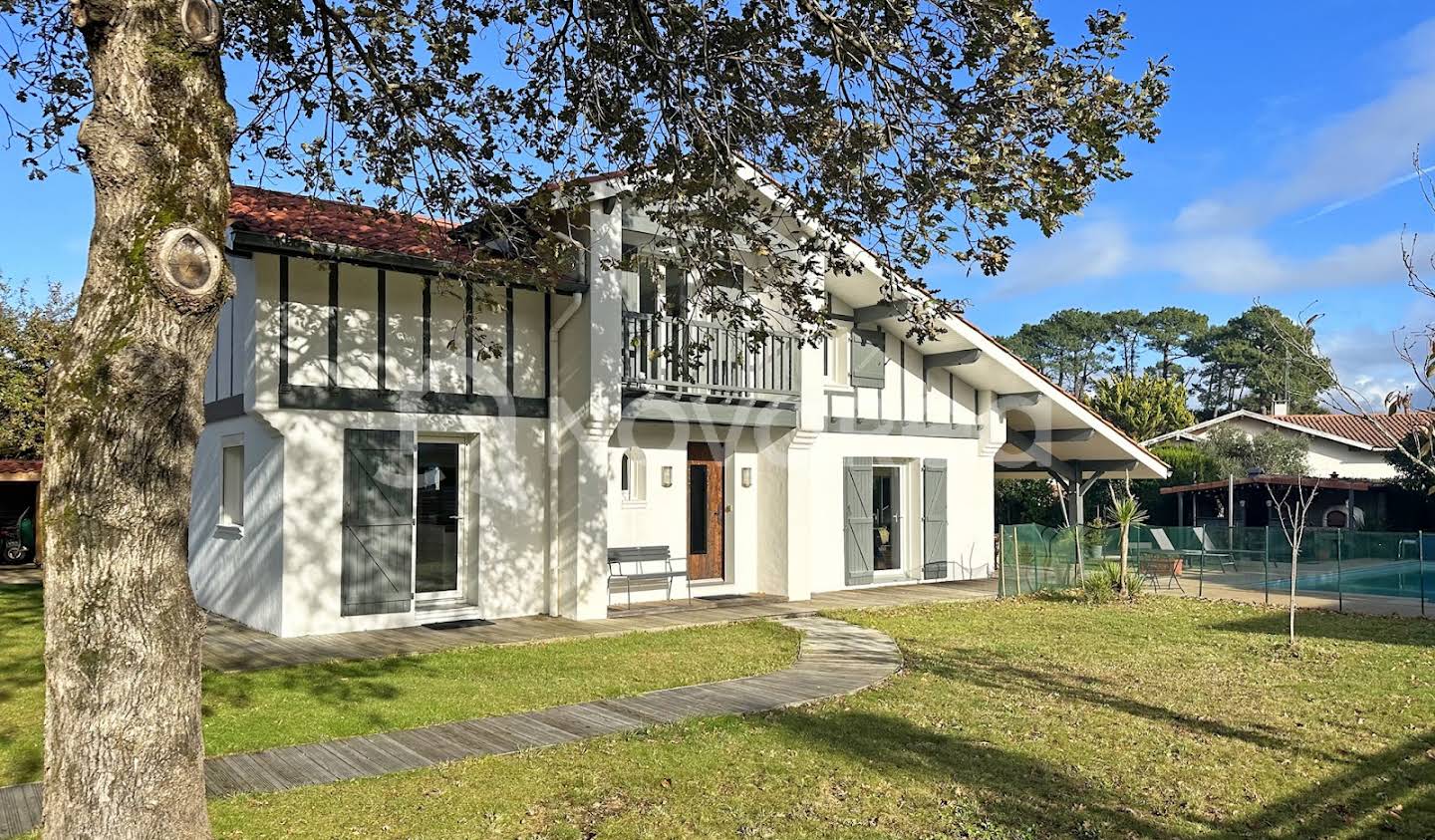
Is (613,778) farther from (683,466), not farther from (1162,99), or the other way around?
(683,466)

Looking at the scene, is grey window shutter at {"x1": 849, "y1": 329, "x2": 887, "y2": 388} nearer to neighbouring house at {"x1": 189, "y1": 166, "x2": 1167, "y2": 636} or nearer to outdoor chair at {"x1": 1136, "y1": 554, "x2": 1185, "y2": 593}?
neighbouring house at {"x1": 189, "y1": 166, "x2": 1167, "y2": 636}

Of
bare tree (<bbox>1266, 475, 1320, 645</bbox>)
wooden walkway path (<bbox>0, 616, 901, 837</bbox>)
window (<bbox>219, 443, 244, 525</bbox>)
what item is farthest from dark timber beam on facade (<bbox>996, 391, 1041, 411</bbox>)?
window (<bbox>219, 443, 244, 525</bbox>)

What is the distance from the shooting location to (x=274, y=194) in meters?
12.4

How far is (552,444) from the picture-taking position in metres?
12.1

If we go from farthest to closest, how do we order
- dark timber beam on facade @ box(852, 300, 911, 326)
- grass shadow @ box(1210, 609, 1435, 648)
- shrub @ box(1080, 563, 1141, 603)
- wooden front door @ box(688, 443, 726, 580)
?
dark timber beam on facade @ box(852, 300, 911, 326), shrub @ box(1080, 563, 1141, 603), wooden front door @ box(688, 443, 726, 580), grass shadow @ box(1210, 609, 1435, 648)

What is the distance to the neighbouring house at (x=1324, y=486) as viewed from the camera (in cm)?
2812

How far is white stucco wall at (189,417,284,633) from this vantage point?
409 inches

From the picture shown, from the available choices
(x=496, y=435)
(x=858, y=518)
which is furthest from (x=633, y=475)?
(x=858, y=518)

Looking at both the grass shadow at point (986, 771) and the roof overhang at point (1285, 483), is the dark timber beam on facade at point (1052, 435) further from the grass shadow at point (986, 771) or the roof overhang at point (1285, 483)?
the grass shadow at point (986, 771)

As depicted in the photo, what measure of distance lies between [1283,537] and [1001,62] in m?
14.5

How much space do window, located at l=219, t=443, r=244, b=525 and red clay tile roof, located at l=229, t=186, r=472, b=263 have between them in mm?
2839

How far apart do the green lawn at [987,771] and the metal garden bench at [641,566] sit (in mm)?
4683

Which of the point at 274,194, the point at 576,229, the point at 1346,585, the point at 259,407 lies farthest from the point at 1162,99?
the point at 1346,585

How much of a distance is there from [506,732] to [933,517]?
432 inches
